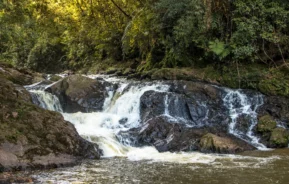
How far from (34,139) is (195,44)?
9.74 meters

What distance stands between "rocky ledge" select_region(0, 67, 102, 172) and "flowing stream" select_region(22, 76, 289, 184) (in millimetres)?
475

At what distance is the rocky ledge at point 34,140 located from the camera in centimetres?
744

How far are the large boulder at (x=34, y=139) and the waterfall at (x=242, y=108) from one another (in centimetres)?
508

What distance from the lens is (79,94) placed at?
549 inches

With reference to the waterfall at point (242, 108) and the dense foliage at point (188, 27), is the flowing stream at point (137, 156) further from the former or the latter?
the dense foliage at point (188, 27)

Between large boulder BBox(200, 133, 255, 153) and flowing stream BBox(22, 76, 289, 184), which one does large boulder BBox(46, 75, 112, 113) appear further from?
large boulder BBox(200, 133, 255, 153)

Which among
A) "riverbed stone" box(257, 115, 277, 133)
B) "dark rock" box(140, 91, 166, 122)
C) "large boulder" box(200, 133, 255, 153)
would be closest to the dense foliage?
"dark rock" box(140, 91, 166, 122)

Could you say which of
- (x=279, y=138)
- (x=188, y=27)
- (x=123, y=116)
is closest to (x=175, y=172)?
(x=279, y=138)

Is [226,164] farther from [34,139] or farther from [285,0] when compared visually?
[285,0]

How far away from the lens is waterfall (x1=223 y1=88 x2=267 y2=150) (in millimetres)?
11820

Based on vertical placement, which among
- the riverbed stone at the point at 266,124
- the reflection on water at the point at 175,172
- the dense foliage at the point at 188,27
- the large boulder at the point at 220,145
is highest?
the dense foliage at the point at 188,27

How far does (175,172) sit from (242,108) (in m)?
6.74

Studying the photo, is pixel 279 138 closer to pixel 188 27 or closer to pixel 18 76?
pixel 188 27

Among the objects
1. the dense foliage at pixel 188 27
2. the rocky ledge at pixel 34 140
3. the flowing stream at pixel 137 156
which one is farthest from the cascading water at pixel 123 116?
the dense foliage at pixel 188 27
